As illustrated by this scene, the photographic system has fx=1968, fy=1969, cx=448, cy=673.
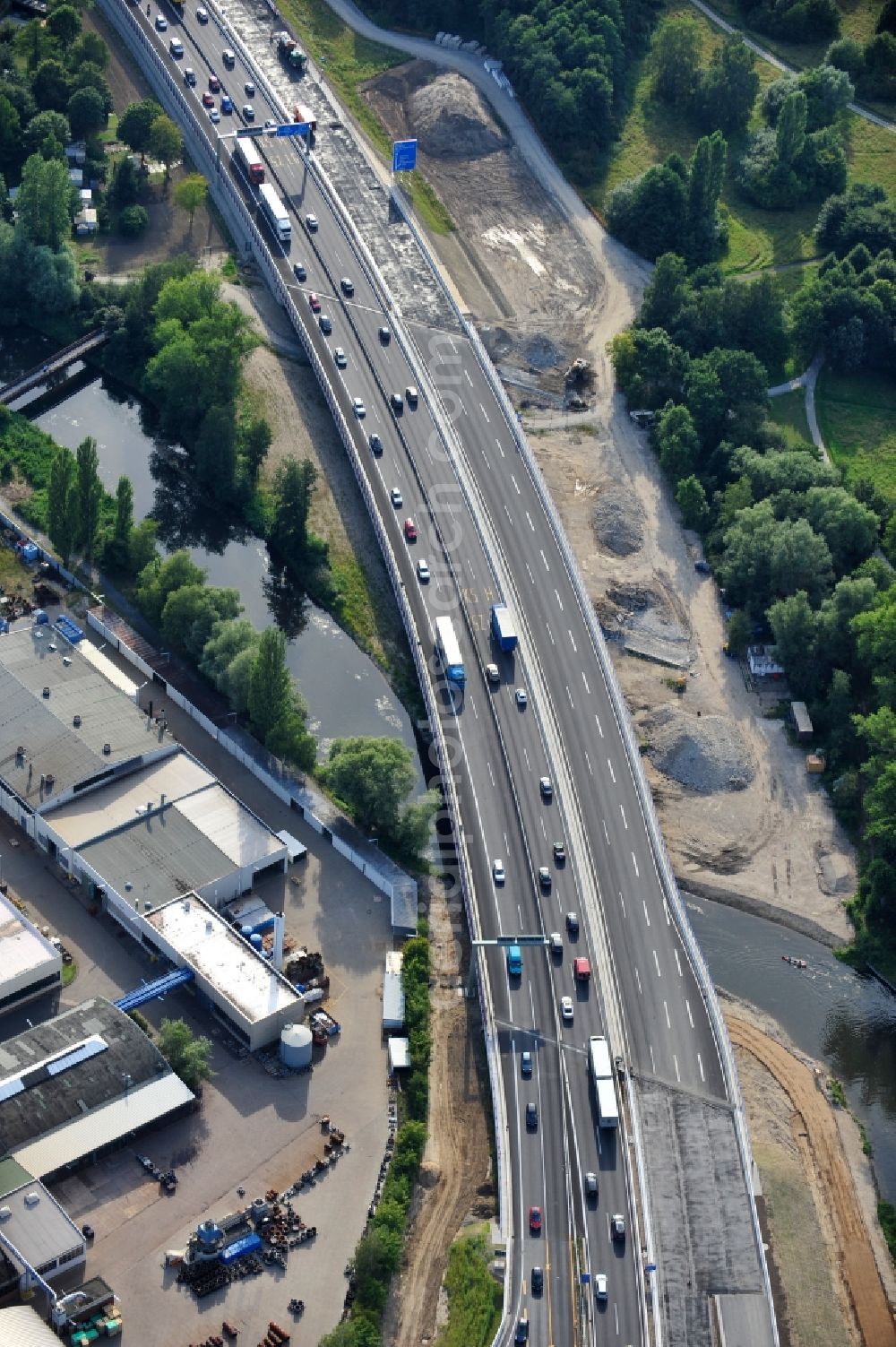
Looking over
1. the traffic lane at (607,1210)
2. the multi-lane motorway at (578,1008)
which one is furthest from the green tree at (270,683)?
the traffic lane at (607,1210)

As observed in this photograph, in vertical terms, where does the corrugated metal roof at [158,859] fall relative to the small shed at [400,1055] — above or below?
above

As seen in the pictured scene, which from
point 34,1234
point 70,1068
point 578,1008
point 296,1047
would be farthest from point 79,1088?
point 578,1008

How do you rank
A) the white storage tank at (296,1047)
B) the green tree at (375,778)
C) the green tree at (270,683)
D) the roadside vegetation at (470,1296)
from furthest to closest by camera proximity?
the green tree at (270,683)
the green tree at (375,778)
the white storage tank at (296,1047)
the roadside vegetation at (470,1296)

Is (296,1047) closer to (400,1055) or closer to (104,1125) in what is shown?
(400,1055)

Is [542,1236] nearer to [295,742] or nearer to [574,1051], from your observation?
[574,1051]

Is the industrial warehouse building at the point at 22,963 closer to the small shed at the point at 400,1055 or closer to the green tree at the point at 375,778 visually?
the small shed at the point at 400,1055

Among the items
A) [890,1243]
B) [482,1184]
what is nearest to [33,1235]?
[482,1184]

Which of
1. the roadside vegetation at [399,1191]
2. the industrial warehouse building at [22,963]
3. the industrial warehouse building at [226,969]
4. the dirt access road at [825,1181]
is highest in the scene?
the industrial warehouse building at [22,963]

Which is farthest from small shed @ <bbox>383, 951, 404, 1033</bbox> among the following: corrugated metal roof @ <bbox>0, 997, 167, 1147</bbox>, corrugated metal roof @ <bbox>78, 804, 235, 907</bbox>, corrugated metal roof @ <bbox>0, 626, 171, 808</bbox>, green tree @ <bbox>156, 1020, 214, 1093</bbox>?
corrugated metal roof @ <bbox>0, 626, 171, 808</bbox>
